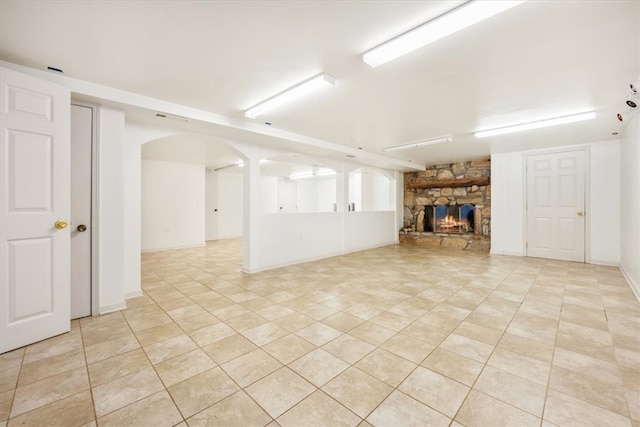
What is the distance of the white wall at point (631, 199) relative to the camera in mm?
3417

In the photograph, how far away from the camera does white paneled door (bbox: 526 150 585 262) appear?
5381mm

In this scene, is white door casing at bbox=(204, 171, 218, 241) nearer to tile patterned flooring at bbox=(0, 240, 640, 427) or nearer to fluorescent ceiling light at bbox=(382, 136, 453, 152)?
tile patterned flooring at bbox=(0, 240, 640, 427)

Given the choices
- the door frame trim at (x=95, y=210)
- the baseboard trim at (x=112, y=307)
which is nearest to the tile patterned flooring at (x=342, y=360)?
the baseboard trim at (x=112, y=307)

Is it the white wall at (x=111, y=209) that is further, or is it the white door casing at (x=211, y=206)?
the white door casing at (x=211, y=206)

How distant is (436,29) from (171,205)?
7.40 m

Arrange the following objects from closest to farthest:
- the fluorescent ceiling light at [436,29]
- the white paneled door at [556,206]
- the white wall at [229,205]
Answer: the fluorescent ceiling light at [436,29]
the white paneled door at [556,206]
the white wall at [229,205]

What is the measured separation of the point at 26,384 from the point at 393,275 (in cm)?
418

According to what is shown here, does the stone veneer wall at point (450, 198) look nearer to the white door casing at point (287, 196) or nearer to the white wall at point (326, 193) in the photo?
the white wall at point (326, 193)

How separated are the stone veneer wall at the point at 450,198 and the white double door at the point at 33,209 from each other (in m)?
7.75

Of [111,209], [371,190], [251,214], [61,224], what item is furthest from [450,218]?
[61,224]

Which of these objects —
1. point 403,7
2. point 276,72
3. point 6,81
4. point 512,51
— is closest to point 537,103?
point 512,51

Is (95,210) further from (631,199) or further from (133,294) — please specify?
(631,199)

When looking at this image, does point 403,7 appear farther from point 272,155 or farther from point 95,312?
point 95,312

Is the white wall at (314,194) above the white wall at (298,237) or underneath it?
above
